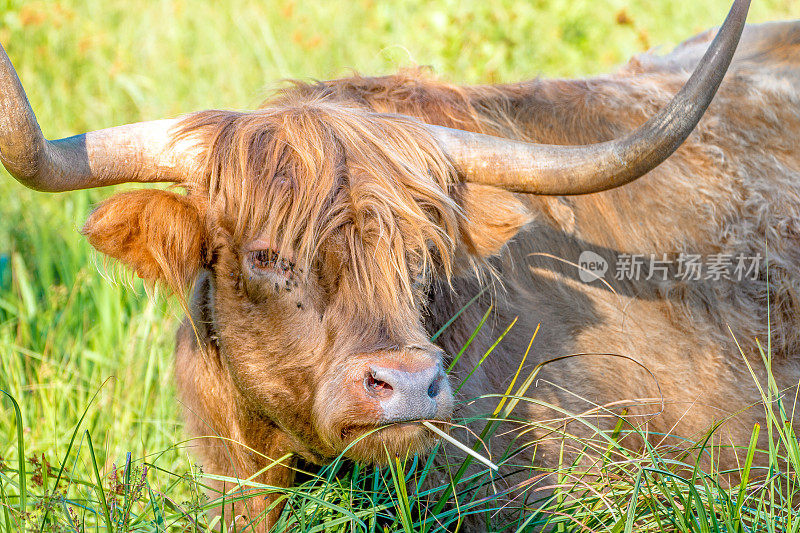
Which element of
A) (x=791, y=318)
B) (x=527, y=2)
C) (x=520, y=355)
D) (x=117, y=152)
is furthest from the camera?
(x=527, y=2)

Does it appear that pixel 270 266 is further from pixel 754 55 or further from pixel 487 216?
pixel 754 55

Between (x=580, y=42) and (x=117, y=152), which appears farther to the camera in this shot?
(x=580, y=42)

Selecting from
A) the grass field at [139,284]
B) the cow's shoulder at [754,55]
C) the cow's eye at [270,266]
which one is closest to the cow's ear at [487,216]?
the cow's eye at [270,266]

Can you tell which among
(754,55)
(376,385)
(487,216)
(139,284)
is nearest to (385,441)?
(376,385)

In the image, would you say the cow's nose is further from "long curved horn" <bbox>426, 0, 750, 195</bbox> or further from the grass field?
"long curved horn" <bbox>426, 0, 750, 195</bbox>

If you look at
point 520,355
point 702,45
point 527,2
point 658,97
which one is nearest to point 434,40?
point 527,2

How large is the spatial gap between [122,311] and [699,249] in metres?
3.09

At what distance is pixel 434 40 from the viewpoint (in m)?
6.38

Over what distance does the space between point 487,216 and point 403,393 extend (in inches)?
31.2

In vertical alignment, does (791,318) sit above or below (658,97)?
below

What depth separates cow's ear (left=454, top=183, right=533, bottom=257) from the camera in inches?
108

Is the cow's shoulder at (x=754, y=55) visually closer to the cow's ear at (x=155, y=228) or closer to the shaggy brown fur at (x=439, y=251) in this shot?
the shaggy brown fur at (x=439, y=251)

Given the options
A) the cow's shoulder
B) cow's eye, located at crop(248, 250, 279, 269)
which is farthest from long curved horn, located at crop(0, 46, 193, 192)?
the cow's shoulder

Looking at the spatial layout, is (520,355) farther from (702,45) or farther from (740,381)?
(702,45)
